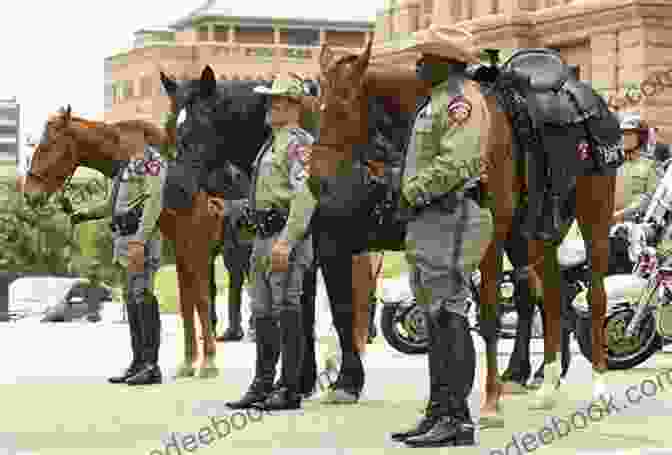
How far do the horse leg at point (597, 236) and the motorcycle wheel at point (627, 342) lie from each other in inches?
114

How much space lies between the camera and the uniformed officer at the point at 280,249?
1300cm

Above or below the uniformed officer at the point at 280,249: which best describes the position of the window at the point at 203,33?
above

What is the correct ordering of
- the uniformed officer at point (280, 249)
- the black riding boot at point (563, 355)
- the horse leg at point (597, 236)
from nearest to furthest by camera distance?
the uniformed officer at point (280, 249) < the horse leg at point (597, 236) < the black riding boot at point (563, 355)

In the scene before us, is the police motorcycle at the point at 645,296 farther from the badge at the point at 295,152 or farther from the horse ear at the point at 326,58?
the horse ear at the point at 326,58

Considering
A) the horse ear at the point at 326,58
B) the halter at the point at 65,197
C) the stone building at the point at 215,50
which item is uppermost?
the stone building at the point at 215,50

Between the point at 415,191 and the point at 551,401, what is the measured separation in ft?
9.98

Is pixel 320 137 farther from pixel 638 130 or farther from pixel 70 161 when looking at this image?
pixel 638 130

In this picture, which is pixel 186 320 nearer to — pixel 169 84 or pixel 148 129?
pixel 148 129

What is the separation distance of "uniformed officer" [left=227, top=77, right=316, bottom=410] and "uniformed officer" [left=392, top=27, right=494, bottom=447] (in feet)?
7.11

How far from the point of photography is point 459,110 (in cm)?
1081

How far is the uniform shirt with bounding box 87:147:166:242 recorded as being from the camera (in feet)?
50.5

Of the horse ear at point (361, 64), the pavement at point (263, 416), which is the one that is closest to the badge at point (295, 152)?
the horse ear at point (361, 64)

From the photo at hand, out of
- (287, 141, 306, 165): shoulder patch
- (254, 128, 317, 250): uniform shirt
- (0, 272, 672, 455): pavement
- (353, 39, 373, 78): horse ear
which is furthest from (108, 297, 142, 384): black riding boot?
(353, 39, 373, 78): horse ear

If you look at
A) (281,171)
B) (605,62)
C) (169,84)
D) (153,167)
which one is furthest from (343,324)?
(605,62)
